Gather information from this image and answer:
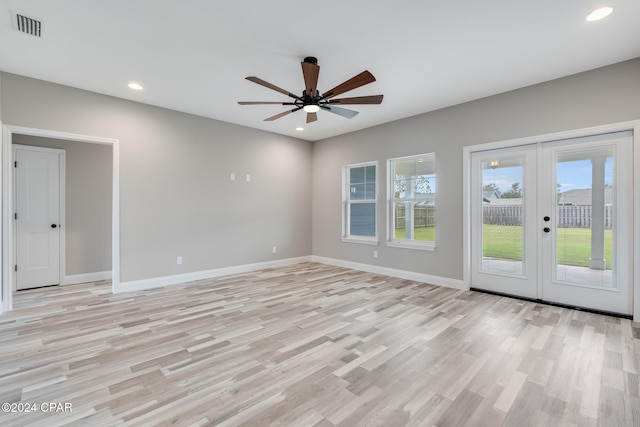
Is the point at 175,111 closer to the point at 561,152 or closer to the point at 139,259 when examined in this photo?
the point at 139,259

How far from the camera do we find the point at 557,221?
143 inches

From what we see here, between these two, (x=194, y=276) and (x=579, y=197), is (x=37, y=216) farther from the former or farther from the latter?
(x=579, y=197)

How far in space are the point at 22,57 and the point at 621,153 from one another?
6.80 m

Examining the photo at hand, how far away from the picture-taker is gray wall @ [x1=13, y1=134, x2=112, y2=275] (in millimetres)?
4770

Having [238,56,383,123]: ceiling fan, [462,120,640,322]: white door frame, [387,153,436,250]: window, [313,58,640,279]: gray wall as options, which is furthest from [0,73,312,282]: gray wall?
[462,120,640,322]: white door frame

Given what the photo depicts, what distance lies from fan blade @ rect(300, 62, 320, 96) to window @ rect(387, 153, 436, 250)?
2738mm

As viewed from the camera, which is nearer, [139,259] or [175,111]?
[139,259]

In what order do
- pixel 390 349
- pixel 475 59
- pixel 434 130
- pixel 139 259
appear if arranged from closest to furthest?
pixel 390 349 → pixel 475 59 → pixel 139 259 → pixel 434 130

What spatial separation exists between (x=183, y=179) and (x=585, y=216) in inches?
229

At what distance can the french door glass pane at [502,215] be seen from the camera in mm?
3955

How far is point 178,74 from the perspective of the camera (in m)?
3.48

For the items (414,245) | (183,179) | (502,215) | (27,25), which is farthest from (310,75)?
(414,245)

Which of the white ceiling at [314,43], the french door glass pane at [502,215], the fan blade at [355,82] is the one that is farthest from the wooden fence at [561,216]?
the fan blade at [355,82]

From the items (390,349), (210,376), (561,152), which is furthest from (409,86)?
(210,376)
